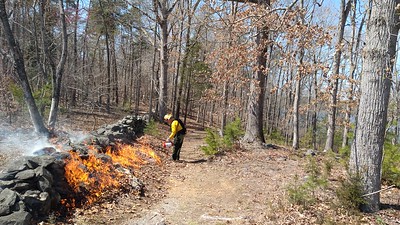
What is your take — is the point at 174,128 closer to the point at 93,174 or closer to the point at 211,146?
the point at 211,146

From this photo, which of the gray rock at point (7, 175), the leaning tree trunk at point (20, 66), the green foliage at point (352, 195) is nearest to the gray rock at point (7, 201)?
the gray rock at point (7, 175)

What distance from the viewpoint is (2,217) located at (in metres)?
3.75

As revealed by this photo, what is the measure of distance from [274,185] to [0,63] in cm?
1454

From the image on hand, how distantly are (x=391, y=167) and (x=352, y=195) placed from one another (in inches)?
Result: 107

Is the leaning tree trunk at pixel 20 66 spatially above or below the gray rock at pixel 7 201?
above

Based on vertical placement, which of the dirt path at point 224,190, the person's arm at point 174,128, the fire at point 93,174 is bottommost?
the dirt path at point 224,190

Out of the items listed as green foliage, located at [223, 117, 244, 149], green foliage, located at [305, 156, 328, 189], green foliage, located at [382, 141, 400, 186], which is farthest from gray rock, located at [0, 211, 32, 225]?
green foliage, located at [223, 117, 244, 149]

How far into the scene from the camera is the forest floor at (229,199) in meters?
5.08

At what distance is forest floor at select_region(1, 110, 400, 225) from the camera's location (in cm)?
508

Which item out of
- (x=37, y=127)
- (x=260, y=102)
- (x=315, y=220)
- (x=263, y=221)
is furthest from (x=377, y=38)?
(x=37, y=127)

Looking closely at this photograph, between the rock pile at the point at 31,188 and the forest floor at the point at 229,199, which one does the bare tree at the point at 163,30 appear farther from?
the rock pile at the point at 31,188

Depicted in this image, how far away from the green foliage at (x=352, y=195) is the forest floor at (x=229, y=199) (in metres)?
0.12

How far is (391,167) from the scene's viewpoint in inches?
271

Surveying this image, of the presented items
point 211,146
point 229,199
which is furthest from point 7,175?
point 211,146
